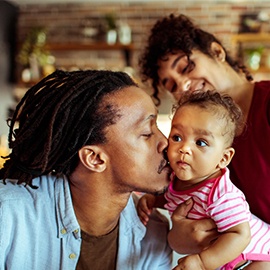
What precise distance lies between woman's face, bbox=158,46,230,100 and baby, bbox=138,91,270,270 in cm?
33

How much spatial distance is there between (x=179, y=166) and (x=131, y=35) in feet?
16.1

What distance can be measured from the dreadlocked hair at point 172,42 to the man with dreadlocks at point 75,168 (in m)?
0.32

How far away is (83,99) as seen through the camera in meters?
→ 1.39

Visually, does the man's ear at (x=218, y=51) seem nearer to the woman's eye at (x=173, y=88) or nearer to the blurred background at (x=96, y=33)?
the woman's eye at (x=173, y=88)

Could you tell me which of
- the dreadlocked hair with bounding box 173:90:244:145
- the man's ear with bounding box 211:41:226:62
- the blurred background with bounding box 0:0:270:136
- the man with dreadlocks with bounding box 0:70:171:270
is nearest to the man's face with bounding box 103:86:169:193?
the man with dreadlocks with bounding box 0:70:171:270

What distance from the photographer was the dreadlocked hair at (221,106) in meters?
1.29

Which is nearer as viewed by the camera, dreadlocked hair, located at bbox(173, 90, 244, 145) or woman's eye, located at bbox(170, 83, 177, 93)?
dreadlocked hair, located at bbox(173, 90, 244, 145)

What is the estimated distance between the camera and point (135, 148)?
1378mm

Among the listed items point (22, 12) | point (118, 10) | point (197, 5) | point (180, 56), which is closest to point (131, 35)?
point (118, 10)

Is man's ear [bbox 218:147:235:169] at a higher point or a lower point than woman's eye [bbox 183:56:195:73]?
lower

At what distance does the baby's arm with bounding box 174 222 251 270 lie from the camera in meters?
1.22

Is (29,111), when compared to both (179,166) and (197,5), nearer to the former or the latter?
(179,166)

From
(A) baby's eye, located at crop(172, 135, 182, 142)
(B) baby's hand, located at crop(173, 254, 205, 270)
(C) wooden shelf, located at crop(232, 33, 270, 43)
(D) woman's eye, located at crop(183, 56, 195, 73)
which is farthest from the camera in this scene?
(C) wooden shelf, located at crop(232, 33, 270, 43)

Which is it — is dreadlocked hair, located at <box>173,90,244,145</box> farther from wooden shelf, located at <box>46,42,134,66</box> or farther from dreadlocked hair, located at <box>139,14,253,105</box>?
wooden shelf, located at <box>46,42,134,66</box>
